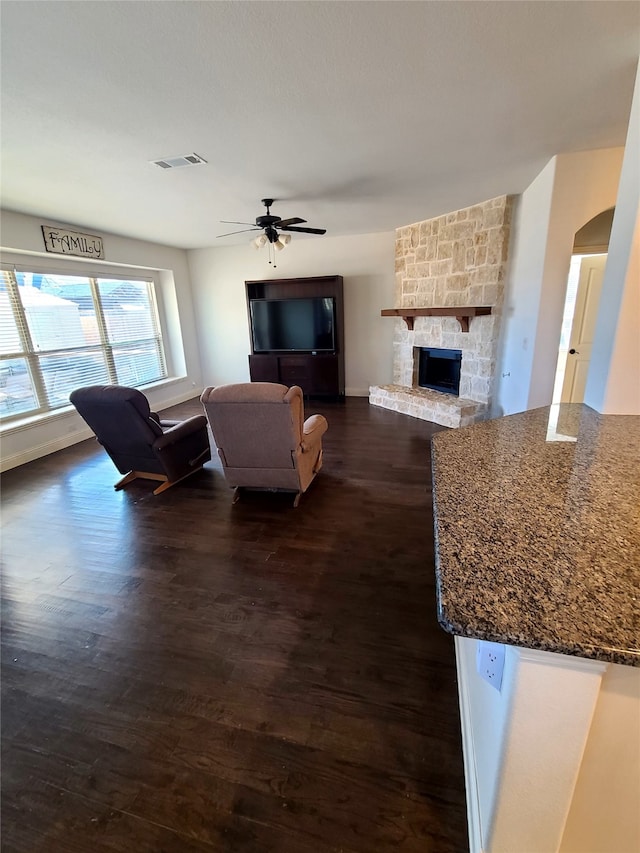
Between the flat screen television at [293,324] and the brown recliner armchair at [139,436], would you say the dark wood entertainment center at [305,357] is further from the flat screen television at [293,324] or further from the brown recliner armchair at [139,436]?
the brown recliner armchair at [139,436]

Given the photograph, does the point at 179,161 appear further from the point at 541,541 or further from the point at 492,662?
the point at 492,662

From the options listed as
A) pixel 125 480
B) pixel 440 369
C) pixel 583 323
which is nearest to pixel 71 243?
pixel 125 480

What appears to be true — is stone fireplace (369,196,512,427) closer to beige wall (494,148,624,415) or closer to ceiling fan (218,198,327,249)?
beige wall (494,148,624,415)

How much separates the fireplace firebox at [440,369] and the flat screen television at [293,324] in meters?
1.46

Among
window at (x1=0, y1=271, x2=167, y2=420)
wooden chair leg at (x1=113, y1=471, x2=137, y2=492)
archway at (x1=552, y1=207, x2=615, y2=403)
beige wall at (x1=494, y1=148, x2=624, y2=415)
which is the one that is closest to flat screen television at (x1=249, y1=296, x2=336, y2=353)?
window at (x1=0, y1=271, x2=167, y2=420)

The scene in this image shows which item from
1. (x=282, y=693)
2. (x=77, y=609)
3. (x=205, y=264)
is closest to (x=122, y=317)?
(x=205, y=264)

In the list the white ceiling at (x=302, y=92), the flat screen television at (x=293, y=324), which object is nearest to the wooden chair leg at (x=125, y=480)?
the white ceiling at (x=302, y=92)

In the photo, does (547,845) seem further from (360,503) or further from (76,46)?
(76,46)

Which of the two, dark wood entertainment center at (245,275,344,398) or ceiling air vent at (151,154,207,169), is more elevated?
ceiling air vent at (151,154,207,169)

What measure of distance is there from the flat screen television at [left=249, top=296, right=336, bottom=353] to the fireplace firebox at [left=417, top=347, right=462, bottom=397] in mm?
1460

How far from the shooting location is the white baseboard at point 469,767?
1003mm

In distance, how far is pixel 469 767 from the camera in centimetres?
115

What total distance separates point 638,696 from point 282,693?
128 centimetres

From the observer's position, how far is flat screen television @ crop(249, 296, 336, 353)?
5824mm
